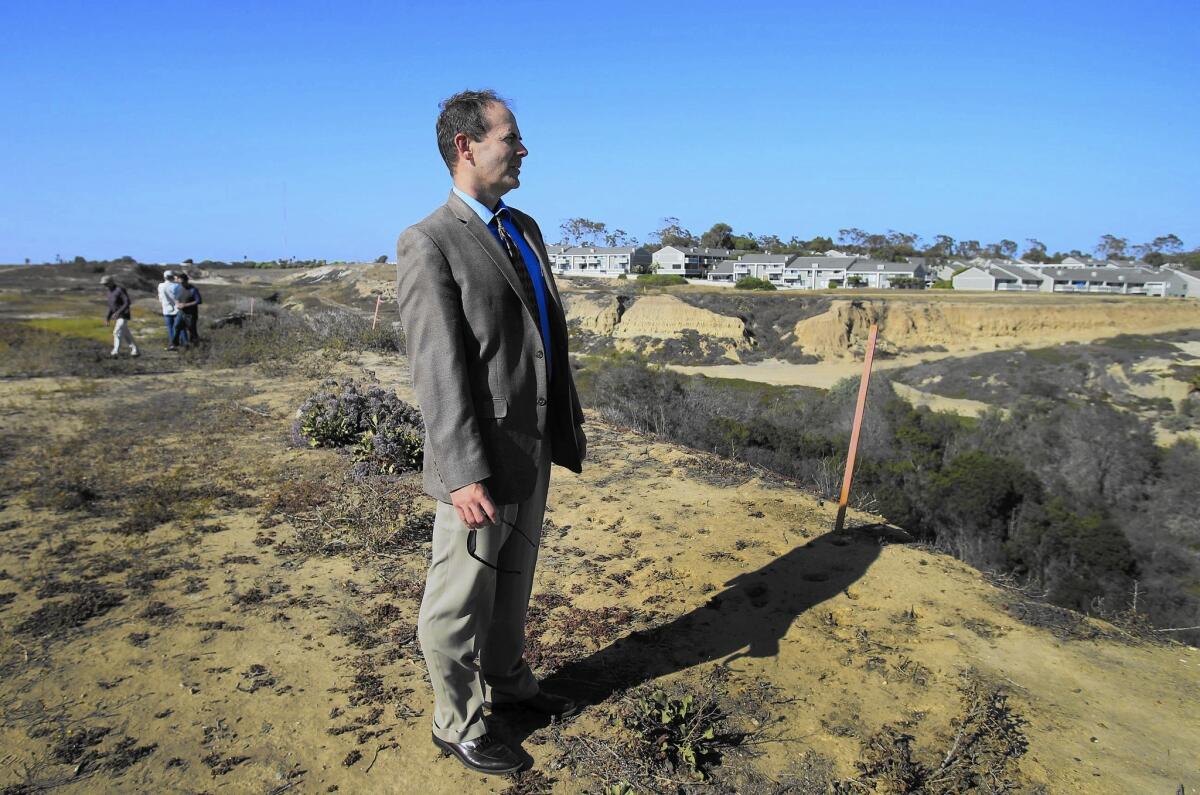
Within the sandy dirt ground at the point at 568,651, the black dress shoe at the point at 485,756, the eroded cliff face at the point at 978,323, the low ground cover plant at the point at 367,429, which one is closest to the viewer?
the black dress shoe at the point at 485,756

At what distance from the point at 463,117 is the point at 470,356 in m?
0.72

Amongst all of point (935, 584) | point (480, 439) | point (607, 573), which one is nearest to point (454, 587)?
point (480, 439)

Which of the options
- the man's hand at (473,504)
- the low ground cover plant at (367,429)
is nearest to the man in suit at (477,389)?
the man's hand at (473,504)

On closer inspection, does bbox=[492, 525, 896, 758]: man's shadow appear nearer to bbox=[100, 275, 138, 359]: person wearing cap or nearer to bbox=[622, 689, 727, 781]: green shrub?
bbox=[622, 689, 727, 781]: green shrub

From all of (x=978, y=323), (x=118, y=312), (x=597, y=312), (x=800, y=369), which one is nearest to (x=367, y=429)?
(x=118, y=312)

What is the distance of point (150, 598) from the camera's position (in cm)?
354

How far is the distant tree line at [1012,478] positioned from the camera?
21.8ft

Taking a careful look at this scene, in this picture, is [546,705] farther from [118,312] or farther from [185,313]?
[185,313]

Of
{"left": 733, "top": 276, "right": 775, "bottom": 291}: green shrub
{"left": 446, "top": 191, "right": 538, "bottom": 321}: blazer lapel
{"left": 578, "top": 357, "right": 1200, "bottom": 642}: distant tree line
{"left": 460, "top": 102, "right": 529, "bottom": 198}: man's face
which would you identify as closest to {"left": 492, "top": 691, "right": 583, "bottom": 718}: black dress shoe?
{"left": 446, "top": 191, "right": 538, "bottom": 321}: blazer lapel

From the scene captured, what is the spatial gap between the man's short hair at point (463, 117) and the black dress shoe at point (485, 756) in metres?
1.83

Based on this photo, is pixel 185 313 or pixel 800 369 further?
pixel 800 369

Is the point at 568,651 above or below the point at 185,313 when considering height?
below

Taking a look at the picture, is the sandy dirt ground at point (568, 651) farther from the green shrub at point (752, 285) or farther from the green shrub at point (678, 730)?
the green shrub at point (752, 285)

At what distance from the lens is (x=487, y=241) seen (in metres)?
2.20
